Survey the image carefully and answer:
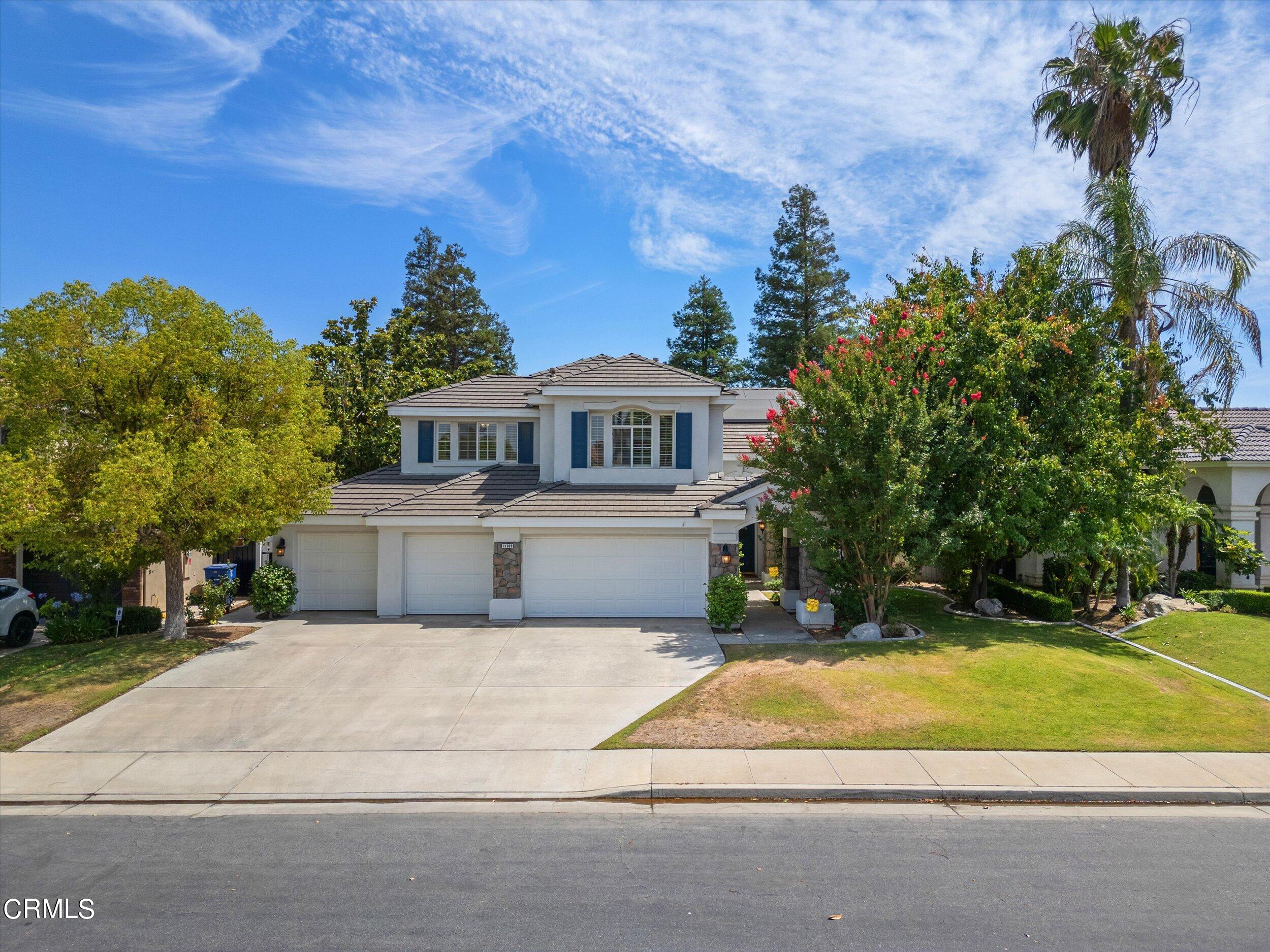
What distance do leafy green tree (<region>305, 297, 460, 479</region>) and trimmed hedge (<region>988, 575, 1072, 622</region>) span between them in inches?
782

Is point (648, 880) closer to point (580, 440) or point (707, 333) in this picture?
point (580, 440)

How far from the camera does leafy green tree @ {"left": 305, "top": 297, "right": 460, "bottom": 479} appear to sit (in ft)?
86.9

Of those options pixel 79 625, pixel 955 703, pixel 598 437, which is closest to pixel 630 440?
pixel 598 437

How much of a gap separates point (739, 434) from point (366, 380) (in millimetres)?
14648

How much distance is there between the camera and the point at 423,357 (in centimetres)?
3256

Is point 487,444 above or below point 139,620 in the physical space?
above

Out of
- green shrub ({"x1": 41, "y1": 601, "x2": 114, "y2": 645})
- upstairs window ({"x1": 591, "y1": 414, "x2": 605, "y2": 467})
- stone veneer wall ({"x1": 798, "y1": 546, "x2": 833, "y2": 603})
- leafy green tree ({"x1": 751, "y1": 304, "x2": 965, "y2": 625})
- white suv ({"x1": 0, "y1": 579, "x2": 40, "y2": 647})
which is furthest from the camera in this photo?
upstairs window ({"x1": 591, "y1": 414, "x2": 605, "y2": 467})

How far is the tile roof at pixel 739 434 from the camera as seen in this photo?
79.8 ft

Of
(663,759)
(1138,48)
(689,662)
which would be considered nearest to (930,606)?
(689,662)

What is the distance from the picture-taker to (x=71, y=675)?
13.1 meters

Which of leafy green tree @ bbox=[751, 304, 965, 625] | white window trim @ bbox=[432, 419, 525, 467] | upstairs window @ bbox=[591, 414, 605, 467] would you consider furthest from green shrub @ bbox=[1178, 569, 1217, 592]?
white window trim @ bbox=[432, 419, 525, 467]

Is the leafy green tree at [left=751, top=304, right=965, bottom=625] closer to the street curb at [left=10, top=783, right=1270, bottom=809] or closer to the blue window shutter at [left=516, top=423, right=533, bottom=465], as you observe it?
the street curb at [left=10, top=783, right=1270, bottom=809]

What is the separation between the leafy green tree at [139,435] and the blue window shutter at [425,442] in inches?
247

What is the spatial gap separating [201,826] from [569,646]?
8.20 m
